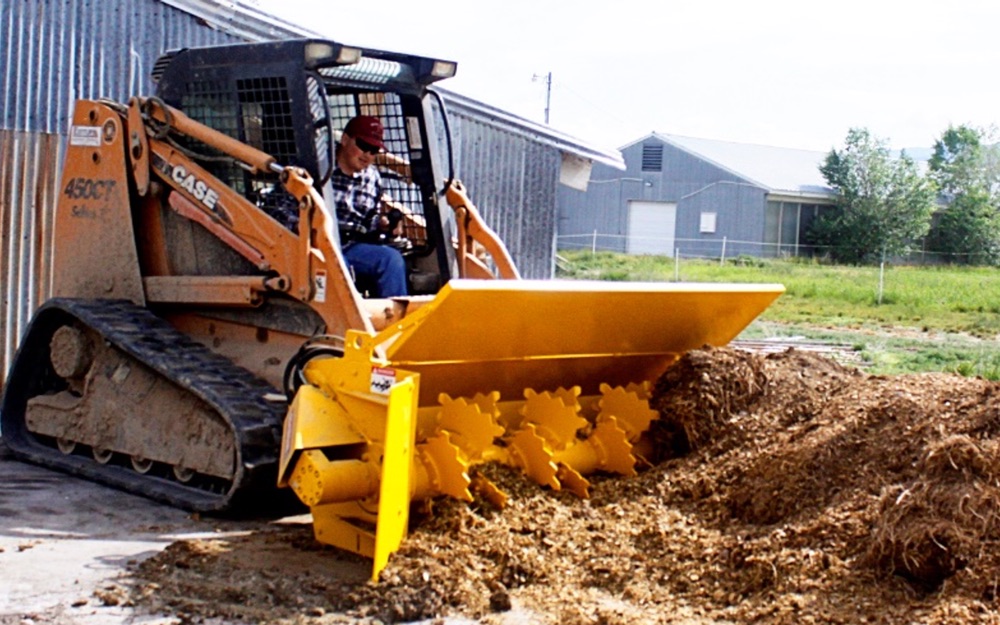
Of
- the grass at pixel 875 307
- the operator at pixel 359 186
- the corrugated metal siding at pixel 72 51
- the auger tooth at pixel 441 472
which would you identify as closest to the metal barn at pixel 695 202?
the grass at pixel 875 307

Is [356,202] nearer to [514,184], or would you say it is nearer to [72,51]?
[72,51]

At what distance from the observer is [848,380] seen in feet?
23.0

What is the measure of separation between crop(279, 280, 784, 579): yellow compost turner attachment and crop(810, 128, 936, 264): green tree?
41130 mm

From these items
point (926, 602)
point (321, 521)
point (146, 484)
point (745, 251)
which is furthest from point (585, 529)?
point (745, 251)

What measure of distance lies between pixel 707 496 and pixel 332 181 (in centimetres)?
281

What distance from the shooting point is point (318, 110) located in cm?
697

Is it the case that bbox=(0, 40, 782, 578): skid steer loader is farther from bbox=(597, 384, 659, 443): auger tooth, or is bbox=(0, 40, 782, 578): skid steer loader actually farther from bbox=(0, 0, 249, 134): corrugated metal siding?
bbox=(0, 0, 249, 134): corrugated metal siding

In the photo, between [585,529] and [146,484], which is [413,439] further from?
[146,484]

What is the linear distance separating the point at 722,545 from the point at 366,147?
3207 mm

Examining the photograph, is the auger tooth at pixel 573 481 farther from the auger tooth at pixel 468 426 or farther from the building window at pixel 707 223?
the building window at pixel 707 223

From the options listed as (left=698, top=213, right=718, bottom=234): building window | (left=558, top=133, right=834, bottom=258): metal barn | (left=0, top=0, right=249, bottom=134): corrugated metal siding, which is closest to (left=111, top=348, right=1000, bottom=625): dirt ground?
(left=0, top=0, right=249, bottom=134): corrugated metal siding

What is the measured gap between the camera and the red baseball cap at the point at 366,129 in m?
7.48

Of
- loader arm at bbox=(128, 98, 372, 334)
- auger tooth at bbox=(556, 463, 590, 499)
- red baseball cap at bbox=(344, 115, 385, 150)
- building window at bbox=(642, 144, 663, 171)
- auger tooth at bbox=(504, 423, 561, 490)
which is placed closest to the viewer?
auger tooth at bbox=(504, 423, 561, 490)

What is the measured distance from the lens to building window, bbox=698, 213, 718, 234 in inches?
1962
